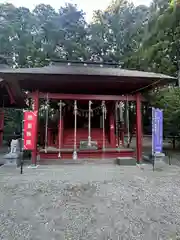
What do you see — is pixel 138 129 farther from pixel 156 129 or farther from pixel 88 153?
pixel 88 153

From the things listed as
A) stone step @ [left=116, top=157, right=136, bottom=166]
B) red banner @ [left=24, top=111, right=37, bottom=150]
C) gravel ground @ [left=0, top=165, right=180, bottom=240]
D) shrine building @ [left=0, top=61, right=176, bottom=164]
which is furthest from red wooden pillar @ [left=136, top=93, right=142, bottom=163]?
red banner @ [left=24, top=111, right=37, bottom=150]

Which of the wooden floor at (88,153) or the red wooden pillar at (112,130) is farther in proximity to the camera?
the red wooden pillar at (112,130)

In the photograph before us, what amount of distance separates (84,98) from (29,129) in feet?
7.19

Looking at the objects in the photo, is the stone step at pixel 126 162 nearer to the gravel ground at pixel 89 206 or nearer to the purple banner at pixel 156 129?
the purple banner at pixel 156 129

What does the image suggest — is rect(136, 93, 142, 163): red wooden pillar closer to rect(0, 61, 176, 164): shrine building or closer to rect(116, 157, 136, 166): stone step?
rect(0, 61, 176, 164): shrine building

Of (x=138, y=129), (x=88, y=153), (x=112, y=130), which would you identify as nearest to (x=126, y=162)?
(x=138, y=129)

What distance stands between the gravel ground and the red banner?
1.21 m

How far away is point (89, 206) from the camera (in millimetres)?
3697

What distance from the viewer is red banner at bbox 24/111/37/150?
6.97m

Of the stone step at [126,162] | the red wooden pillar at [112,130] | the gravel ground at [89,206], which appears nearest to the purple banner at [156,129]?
the stone step at [126,162]

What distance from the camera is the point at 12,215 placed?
3.33m

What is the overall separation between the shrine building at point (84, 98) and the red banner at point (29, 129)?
17cm

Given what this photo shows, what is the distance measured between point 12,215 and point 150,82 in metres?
5.96

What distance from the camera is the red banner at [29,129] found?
22.9 ft
